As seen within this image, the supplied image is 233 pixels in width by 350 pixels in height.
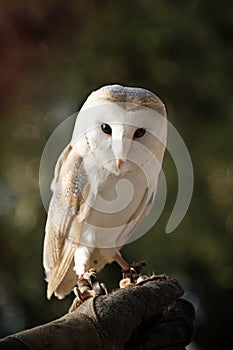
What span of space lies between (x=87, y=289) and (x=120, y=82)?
37.0 inches

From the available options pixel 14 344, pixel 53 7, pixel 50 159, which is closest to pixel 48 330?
pixel 14 344

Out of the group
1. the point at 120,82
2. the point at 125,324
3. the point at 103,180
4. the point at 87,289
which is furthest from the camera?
the point at 120,82

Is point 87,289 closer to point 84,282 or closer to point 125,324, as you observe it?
point 84,282

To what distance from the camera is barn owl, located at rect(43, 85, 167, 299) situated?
0.86 m

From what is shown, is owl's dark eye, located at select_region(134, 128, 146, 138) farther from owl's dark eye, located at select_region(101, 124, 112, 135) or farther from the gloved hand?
the gloved hand

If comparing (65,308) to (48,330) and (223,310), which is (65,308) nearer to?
(223,310)

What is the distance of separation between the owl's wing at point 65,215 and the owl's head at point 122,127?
49 millimetres

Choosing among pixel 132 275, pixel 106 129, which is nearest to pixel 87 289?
pixel 132 275

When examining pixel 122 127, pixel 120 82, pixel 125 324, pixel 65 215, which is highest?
pixel 120 82

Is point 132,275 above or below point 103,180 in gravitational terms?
below

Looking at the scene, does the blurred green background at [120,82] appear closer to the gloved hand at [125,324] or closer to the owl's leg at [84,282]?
the owl's leg at [84,282]

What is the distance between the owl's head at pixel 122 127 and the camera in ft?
2.80

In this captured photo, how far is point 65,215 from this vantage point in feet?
3.07

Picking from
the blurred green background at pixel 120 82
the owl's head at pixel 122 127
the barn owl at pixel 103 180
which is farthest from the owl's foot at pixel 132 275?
the blurred green background at pixel 120 82
